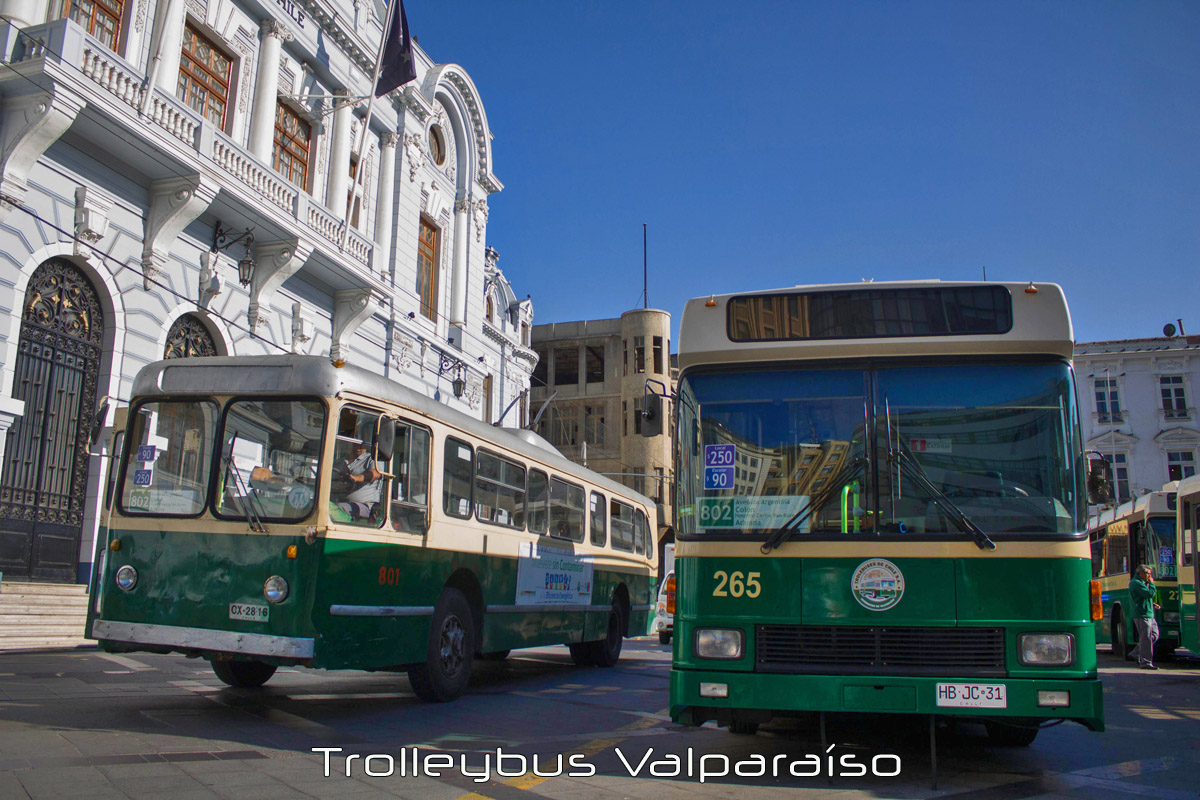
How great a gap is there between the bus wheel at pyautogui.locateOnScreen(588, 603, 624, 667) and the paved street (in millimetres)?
3983

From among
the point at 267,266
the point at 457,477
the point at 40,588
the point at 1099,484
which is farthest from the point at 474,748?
the point at 267,266

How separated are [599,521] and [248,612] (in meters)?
7.32

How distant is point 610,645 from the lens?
48.0 ft

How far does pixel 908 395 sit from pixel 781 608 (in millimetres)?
Result: 1579

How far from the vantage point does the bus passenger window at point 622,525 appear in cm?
1495

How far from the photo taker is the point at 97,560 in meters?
8.02

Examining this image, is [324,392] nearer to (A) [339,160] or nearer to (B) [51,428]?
(B) [51,428]

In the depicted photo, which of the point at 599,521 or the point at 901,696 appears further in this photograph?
the point at 599,521

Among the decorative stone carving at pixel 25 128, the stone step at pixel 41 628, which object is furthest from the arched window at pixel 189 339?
the stone step at pixel 41 628

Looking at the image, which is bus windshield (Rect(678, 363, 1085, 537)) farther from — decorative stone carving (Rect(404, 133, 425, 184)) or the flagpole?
decorative stone carving (Rect(404, 133, 425, 184))

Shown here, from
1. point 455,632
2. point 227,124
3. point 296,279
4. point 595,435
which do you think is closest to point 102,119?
point 227,124

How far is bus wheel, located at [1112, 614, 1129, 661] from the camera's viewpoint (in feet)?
58.1

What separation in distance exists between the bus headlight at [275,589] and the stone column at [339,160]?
1543 cm

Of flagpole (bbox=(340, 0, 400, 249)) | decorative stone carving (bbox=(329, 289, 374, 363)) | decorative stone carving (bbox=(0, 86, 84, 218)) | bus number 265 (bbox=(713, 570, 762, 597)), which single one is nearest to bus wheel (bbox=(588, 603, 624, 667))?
bus number 265 (bbox=(713, 570, 762, 597))
